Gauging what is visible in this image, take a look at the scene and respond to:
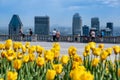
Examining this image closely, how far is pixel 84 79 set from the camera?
10.8ft

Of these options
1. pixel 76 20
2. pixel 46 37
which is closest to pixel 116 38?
pixel 46 37

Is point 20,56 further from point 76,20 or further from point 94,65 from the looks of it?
point 76,20

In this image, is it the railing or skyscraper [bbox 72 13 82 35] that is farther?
skyscraper [bbox 72 13 82 35]

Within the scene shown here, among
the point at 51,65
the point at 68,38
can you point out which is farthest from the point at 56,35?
the point at 51,65

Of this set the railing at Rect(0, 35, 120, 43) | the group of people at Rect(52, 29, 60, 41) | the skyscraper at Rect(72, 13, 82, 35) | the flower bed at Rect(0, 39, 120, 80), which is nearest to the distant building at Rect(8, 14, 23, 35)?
the railing at Rect(0, 35, 120, 43)

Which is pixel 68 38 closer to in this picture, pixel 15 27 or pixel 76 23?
pixel 15 27

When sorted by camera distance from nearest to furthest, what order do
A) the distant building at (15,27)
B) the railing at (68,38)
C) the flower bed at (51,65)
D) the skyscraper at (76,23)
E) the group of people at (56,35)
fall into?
the flower bed at (51,65)
the group of people at (56,35)
the railing at (68,38)
the distant building at (15,27)
the skyscraper at (76,23)

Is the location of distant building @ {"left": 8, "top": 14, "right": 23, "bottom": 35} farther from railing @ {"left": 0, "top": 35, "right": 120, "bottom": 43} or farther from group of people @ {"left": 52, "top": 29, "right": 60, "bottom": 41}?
Answer: group of people @ {"left": 52, "top": 29, "right": 60, "bottom": 41}

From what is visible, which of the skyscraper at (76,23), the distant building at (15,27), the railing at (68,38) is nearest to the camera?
the railing at (68,38)

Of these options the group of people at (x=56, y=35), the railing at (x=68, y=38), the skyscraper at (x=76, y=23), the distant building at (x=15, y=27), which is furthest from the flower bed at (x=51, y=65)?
the skyscraper at (x=76, y=23)

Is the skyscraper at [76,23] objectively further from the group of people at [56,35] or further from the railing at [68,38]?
the group of people at [56,35]

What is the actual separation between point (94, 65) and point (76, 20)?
445ft

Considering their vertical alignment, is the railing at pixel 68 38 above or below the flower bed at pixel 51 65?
below

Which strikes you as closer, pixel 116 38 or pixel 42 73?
pixel 42 73
